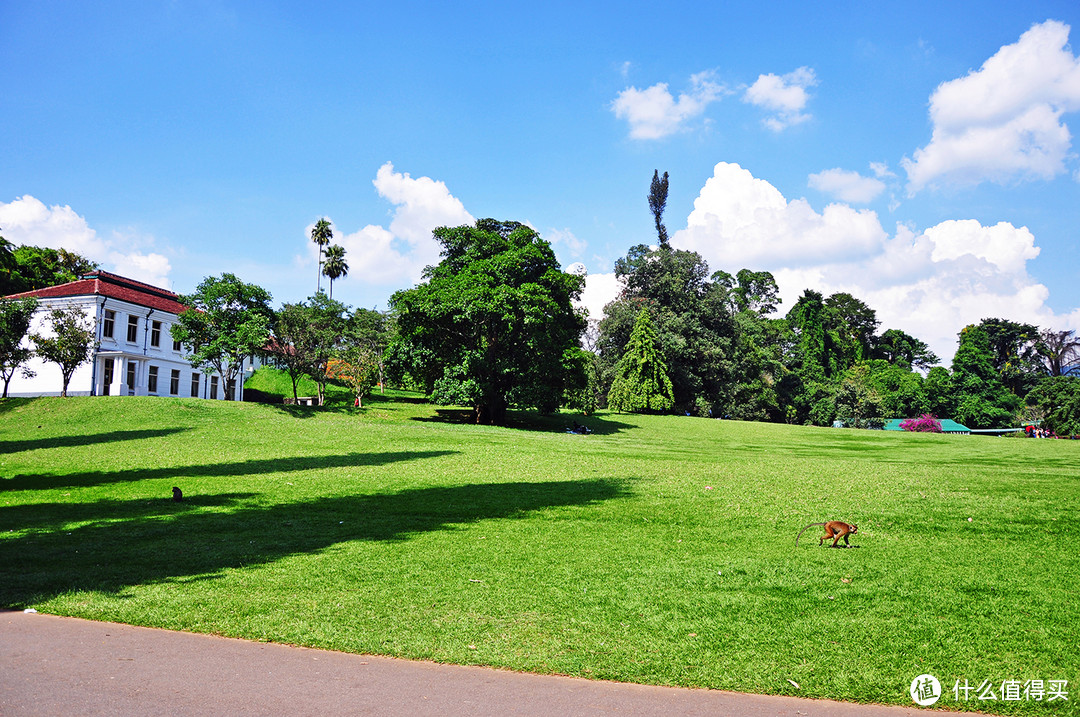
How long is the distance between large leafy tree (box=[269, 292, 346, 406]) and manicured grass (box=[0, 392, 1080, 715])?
75.3 ft

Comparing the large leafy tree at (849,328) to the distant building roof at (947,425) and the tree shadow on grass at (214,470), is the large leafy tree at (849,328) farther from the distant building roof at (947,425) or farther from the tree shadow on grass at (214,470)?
the tree shadow on grass at (214,470)

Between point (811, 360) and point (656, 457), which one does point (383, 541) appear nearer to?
point (656, 457)

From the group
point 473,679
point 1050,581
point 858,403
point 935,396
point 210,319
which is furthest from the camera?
point 935,396

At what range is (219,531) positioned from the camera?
11.1 meters

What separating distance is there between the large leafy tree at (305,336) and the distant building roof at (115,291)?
1517 centimetres

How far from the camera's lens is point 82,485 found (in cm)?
1633

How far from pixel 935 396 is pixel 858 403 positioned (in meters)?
19.8

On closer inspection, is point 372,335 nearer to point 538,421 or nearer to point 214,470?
point 538,421

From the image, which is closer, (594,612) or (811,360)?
(594,612)

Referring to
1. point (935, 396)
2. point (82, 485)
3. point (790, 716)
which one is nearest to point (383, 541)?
point (790, 716)

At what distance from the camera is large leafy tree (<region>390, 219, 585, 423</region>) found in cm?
3903

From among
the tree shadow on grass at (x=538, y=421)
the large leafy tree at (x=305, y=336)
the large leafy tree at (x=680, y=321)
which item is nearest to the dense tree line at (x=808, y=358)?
the large leafy tree at (x=680, y=321)

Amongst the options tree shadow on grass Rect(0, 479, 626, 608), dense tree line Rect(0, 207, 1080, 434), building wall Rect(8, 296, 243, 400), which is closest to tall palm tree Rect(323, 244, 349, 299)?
dense tree line Rect(0, 207, 1080, 434)

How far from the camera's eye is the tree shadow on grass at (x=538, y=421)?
42.1 m
